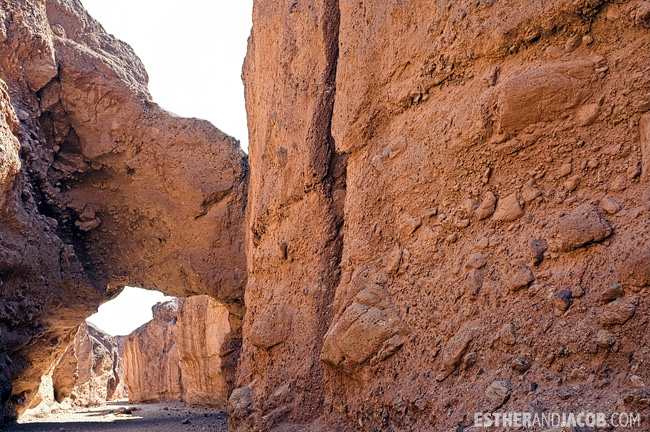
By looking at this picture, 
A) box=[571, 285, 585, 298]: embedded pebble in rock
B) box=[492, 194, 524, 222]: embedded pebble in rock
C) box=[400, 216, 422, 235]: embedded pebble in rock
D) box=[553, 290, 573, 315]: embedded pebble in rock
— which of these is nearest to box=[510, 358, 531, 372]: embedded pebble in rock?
box=[553, 290, 573, 315]: embedded pebble in rock

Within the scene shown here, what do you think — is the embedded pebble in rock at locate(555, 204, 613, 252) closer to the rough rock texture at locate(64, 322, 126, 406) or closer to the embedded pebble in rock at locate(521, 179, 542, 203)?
the embedded pebble in rock at locate(521, 179, 542, 203)

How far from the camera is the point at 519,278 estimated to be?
113 inches

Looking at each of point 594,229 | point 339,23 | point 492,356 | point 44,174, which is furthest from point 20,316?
point 594,229

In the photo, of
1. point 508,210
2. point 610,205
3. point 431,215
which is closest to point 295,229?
point 431,215

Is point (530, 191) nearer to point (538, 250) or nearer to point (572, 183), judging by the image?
point (572, 183)

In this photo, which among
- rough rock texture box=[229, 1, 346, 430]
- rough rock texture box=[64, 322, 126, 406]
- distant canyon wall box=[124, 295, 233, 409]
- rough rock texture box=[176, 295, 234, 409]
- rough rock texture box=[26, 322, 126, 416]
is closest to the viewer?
rough rock texture box=[229, 1, 346, 430]

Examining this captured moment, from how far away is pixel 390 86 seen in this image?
153 inches

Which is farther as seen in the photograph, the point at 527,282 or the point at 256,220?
the point at 256,220

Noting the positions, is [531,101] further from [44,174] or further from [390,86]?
[44,174]

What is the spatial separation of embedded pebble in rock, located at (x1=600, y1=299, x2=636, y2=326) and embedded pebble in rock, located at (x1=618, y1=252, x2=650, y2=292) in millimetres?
78

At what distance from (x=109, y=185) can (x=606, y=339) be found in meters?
6.91

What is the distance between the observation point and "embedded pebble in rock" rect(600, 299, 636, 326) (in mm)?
2426

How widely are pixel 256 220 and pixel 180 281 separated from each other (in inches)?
122

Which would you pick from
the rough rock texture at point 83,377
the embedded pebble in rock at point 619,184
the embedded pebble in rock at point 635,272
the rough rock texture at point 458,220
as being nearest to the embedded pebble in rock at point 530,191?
the rough rock texture at point 458,220
